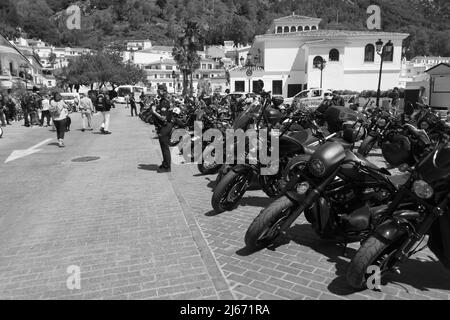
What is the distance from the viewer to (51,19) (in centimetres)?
15738

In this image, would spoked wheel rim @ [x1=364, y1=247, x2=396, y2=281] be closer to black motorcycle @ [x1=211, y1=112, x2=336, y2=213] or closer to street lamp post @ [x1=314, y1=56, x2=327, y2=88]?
black motorcycle @ [x1=211, y1=112, x2=336, y2=213]

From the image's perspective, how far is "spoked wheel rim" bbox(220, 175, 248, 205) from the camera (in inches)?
231

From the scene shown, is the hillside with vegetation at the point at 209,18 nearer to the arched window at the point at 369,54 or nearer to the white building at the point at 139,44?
the white building at the point at 139,44

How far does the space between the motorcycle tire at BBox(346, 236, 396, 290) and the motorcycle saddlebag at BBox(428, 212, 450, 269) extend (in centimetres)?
44

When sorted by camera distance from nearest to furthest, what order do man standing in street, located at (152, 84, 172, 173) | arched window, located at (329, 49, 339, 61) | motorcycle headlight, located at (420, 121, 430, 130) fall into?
motorcycle headlight, located at (420, 121, 430, 130) < man standing in street, located at (152, 84, 172, 173) < arched window, located at (329, 49, 339, 61)

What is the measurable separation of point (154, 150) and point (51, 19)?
167 meters

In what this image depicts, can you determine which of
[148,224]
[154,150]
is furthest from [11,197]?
[154,150]

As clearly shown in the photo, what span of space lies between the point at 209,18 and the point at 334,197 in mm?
162344

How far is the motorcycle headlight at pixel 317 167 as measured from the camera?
12.8 ft

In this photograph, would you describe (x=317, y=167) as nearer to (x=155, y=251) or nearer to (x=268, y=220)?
(x=268, y=220)

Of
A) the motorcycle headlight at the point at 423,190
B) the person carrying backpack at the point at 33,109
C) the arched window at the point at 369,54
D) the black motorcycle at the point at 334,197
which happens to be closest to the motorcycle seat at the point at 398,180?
the black motorcycle at the point at 334,197

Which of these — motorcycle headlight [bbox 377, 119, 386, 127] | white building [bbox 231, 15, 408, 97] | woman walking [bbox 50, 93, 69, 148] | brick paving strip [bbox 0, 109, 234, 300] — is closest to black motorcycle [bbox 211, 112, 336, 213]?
brick paving strip [bbox 0, 109, 234, 300]

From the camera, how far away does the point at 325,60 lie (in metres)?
43.2

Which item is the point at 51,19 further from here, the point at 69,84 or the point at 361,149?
the point at 361,149
